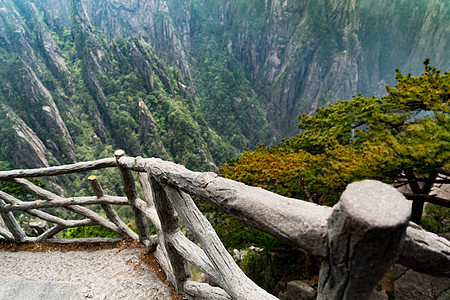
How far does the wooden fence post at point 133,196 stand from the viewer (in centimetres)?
299

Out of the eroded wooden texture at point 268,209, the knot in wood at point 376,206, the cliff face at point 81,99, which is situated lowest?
the cliff face at point 81,99

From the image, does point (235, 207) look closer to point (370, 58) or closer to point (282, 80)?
point (282, 80)

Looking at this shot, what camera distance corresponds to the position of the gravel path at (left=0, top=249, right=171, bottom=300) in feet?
8.80

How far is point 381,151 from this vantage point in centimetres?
504

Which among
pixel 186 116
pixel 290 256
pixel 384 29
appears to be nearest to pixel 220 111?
pixel 186 116

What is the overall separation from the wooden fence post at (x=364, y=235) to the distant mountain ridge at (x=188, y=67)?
180 ft

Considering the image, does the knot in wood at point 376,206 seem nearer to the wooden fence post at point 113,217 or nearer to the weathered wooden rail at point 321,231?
the weathered wooden rail at point 321,231

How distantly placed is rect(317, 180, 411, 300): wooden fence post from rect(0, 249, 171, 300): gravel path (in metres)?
2.31

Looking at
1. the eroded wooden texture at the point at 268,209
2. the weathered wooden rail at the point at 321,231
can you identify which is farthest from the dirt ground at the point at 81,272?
the eroded wooden texture at the point at 268,209

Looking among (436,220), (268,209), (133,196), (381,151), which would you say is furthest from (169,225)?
(436,220)

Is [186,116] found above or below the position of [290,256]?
below

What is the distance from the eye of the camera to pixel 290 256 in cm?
866

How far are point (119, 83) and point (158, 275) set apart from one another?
230 ft

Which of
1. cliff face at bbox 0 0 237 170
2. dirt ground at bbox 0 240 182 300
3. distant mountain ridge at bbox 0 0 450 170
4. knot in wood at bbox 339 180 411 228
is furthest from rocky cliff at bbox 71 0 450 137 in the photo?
knot in wood at bbox 339 180 411 228
